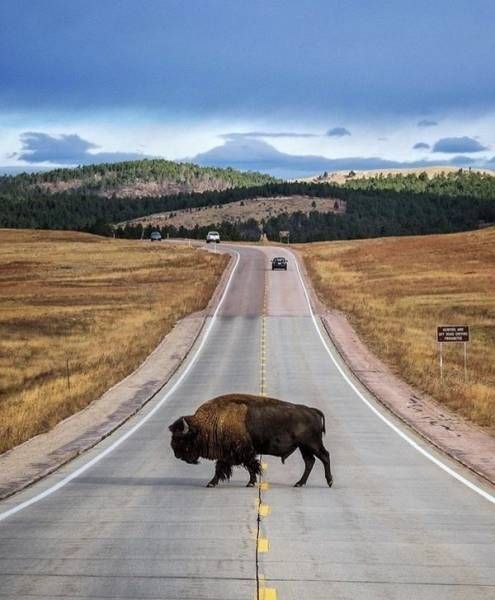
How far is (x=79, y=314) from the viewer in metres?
65.4

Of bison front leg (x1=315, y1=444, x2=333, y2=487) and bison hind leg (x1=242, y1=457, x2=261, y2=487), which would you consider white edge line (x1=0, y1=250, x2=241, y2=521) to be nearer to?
bison hind leg (x1=242, y1=457, x2=261, y2=487)

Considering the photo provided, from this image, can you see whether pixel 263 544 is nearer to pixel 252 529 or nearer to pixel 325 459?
pixel 252 529

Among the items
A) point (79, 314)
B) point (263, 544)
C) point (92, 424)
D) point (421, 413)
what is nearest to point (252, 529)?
point (263, 544)

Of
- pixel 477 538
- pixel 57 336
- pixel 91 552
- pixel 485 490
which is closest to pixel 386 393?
pixel 485 490

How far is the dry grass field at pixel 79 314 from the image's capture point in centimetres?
3362

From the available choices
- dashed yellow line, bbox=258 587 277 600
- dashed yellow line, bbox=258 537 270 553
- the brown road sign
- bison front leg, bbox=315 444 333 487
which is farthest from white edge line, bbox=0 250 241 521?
the brown road sign

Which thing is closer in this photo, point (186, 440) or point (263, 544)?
point (263, 544)

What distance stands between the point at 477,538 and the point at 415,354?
1304 inches

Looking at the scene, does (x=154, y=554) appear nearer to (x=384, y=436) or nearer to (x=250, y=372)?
(x=384, y=436)

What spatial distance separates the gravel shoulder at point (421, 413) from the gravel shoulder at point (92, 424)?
25.8 ft

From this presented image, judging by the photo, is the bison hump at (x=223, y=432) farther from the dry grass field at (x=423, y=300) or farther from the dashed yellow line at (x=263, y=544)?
the dry grass field at (x=423, y=300)

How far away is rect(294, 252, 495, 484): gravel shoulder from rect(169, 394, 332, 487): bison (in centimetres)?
415

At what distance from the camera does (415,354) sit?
44750 millimetres

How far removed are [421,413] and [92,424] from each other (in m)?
9.92
